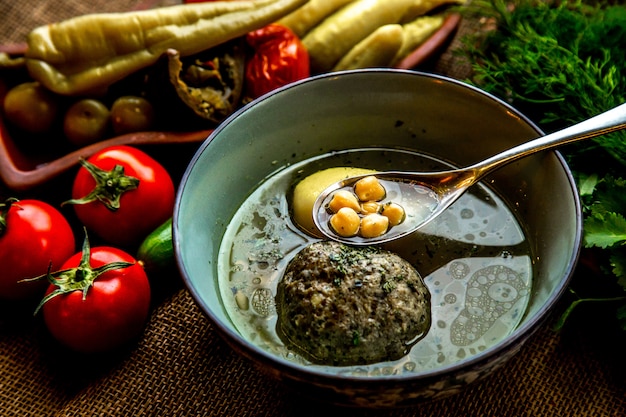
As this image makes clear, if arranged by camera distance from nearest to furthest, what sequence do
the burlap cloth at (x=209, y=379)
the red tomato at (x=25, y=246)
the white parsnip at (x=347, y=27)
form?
the burlap cloth at (x=209, y=379)
the red tomato at (x=25, y=246)
the white parsnip at (x=347, y=27)

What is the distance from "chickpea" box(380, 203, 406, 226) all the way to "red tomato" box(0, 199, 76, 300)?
3.37 feet

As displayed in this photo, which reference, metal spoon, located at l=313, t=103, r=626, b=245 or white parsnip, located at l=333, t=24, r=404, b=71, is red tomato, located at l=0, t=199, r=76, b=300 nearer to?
metal spoon, located at l=313, t=103, r=626, b=245

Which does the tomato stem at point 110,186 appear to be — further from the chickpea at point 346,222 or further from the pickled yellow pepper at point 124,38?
the chickpea at point 346,222

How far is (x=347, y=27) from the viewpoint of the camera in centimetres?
264

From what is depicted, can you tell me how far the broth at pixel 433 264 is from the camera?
5.39 feet

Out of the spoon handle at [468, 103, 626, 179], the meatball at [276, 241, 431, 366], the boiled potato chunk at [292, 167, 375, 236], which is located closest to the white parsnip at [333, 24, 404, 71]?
the boiled potato chunk at [292, 167, 375, 236]

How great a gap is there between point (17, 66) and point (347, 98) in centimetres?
129

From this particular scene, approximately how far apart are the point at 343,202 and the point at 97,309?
2.43 ft

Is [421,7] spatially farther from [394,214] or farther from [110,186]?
[110,186]

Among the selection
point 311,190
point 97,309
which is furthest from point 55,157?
point 311,190

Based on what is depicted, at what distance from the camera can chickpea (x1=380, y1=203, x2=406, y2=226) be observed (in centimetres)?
185

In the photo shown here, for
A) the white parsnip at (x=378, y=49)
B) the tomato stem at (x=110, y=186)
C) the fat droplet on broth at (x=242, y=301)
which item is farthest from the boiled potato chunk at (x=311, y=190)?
the white parsnip at (x=378, y=49)

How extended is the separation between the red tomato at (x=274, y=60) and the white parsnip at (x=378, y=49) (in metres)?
0.18

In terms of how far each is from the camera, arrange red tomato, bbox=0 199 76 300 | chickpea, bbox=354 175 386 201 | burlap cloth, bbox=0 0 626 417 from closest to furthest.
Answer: burlap cloth, bbox=0 0 626 417 < chickpea, bbox=354 175 386 201 < red tomato, bbox=0 199 76 300
